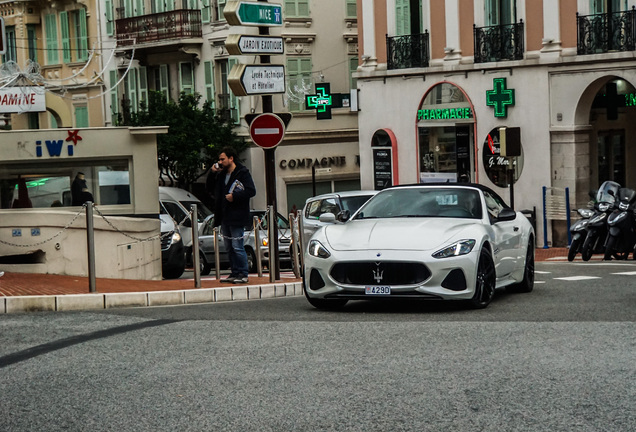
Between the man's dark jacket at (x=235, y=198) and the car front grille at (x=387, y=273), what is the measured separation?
12.2 ft

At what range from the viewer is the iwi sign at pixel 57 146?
1969 cm

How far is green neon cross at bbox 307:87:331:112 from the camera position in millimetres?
44469

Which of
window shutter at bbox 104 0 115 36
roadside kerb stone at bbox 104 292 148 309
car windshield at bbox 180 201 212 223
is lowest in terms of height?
car windshield at bbox 180 201 212 223

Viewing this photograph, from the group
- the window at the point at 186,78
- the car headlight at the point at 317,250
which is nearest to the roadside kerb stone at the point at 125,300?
the car headlight at the point at 317,250

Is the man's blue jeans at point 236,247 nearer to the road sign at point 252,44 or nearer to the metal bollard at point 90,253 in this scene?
the metal bollard at point 90,253

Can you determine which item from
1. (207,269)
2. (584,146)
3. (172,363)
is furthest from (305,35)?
(172,363)

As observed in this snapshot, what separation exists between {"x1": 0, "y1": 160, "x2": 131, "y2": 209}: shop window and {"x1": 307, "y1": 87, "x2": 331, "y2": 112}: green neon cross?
24.6 meters

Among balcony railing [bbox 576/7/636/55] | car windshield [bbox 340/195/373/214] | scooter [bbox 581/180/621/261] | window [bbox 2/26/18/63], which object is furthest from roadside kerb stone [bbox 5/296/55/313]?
window [bbox 2/26/18/63]

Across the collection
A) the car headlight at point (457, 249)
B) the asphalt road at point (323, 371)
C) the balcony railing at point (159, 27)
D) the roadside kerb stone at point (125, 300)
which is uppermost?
the balcony railing at point (159, 27)

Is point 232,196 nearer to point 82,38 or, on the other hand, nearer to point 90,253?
point 90,253

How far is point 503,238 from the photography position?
47.2 feet

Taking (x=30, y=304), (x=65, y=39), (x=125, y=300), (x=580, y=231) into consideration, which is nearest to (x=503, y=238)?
(x=125, y=300)

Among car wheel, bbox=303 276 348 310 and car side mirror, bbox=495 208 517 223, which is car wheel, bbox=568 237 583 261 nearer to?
car side mirror, bbox=495 208 517 223

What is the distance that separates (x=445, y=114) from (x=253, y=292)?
21963mm
